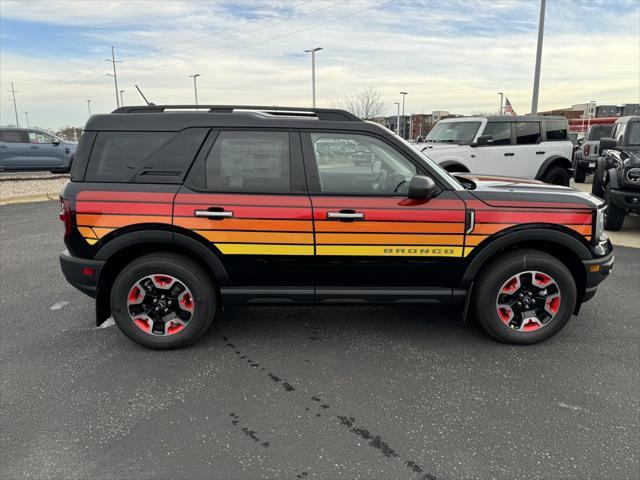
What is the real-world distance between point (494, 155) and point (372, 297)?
298 inches

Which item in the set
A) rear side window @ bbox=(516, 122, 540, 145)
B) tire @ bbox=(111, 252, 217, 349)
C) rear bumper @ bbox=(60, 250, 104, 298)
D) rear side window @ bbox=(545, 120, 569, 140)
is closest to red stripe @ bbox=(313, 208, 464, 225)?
tire @ bbox=(111, 252, 217, 349)

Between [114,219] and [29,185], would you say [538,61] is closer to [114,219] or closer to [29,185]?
[114,219]

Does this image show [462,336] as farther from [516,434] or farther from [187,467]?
[187,467]

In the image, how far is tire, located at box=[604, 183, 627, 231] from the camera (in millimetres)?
7289

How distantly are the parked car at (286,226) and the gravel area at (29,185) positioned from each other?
1003 centimetres

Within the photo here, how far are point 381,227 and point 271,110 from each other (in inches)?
51.7

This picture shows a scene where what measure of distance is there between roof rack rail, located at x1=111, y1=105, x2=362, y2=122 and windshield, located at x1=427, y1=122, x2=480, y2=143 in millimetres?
7148

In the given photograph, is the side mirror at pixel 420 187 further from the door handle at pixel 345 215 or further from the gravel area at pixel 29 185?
the gravel area at pixel 29 185

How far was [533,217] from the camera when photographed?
133 inches

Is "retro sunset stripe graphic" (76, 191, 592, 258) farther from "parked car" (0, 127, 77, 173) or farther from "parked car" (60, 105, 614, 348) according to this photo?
"parked car" (0, 127, 77, 173)

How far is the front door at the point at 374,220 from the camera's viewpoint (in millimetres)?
3297

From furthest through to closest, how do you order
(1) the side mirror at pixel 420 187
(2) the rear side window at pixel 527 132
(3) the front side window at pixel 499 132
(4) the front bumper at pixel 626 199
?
(2) the rear side window at pixel 527 132 → (3) the front side window at pixel 499 132 → (4) the front bumper at pixel 626 199 → (1) the side mirror at pixel 420 187

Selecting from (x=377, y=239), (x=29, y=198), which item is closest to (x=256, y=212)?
(x=377, y=239)

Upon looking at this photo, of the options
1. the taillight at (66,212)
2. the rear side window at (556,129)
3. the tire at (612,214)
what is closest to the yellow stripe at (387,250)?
the taillight at (66,212)
